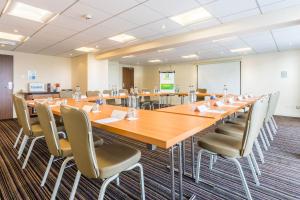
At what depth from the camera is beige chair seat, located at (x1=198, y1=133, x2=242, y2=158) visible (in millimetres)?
1543

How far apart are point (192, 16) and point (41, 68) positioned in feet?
19.3

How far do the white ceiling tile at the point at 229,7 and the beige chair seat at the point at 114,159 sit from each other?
2530 mm

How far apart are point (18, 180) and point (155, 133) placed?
74.9 inches

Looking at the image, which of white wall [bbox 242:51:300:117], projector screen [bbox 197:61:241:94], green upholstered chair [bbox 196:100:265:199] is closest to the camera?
green upholstered chair [bbox 196:100:265:199]

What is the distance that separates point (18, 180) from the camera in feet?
6.65

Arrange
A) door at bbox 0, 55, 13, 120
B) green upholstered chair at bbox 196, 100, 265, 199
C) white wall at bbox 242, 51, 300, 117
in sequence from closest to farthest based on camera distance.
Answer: green upholstered chair at bbox 196, 100, 265, 199 < door at bbox 0, 55, 13, 120 < white wall at bbox 242, 51, 300, 117

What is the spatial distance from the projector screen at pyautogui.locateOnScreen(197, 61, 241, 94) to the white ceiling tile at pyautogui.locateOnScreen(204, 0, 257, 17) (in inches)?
191

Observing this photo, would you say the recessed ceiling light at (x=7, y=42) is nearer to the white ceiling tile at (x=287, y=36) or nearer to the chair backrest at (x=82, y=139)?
the chair backrest at (x=82, y=139)

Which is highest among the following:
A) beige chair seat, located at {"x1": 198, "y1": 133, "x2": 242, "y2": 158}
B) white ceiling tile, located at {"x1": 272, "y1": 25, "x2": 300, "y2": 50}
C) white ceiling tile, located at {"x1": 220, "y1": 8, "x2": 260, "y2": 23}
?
white ceiling tile, located at {"x1": 272, "y1": 25, "x2": 300, "y2": 50}

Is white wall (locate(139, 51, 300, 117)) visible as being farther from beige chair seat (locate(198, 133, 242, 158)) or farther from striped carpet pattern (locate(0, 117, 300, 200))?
beige chair seat (locate(198, 133, 242, 158))

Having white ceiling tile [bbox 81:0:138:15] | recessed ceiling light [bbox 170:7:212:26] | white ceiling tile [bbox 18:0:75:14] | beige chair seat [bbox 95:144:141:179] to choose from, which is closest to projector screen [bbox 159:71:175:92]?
recessed ceiling light [bbox 170:7:212:26]

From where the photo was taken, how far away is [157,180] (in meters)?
2.02

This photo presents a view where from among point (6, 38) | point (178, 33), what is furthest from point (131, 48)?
point (6, 38)

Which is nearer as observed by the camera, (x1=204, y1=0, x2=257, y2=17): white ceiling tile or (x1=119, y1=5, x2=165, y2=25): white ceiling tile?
(x1=204, y1=0, x2=257, y2=17): white ceiling tile
